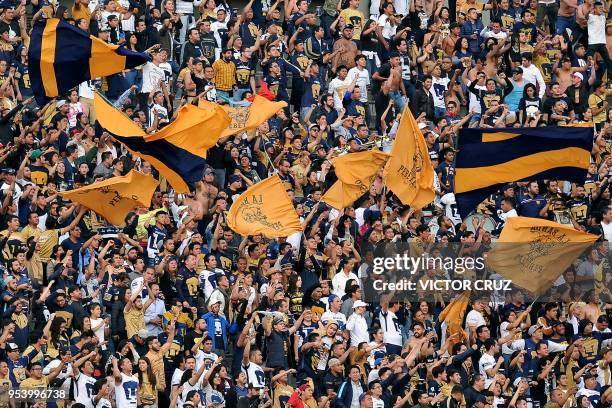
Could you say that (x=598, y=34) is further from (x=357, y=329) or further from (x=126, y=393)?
(x=126, y=393)

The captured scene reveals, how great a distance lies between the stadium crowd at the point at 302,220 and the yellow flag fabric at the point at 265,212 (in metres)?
0.33

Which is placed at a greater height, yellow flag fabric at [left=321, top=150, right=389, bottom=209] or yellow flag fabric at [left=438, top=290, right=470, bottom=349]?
yellow flag fabric at [left=321, top=150, right=389, bottom=209]

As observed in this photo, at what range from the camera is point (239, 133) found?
34.2m

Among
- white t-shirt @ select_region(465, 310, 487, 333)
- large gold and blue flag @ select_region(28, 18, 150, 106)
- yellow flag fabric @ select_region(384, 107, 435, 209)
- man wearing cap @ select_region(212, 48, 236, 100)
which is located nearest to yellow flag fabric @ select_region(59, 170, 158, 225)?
large gold and blue flag @ select_region(28, 18, 150, 106)

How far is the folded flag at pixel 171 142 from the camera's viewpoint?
32281 millimetres

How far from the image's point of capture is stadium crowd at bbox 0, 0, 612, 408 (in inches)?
1193

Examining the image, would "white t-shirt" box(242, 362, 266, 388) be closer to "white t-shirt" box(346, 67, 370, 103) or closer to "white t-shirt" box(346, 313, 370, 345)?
"white t-shirt" box(346, 313, 370, 345)

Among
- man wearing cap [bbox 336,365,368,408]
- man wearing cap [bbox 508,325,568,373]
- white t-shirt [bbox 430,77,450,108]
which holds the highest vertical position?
white t-shirt [bbox 430,77,450,108]

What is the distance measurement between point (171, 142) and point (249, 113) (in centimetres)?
184

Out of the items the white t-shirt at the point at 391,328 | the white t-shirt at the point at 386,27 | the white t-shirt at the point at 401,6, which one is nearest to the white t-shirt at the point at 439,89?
the white t-shirt at the point at 386,27

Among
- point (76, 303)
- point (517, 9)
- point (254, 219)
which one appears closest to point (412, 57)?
point (517, 9)

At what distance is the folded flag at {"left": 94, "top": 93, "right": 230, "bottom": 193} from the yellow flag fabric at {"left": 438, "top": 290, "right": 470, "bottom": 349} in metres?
3.76

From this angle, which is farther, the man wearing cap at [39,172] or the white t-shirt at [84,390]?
the man wearing cap at [39,172]

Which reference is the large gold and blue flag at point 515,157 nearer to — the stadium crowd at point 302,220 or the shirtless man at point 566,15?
the stadium crowd at point 302,220
